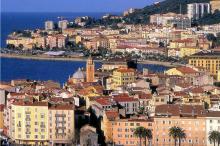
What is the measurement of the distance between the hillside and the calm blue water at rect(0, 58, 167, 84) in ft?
40.5

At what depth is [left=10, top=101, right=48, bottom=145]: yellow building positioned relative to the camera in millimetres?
13727

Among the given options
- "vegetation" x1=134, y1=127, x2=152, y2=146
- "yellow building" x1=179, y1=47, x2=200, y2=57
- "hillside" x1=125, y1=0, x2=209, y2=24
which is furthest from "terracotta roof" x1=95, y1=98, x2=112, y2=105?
"hillside" x1=125, y1=0, x2=209, y2=24

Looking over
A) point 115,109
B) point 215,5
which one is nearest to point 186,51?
point 215,5

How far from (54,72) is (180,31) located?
10478 mm

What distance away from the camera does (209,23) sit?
40562mm

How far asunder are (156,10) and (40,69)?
774 inches

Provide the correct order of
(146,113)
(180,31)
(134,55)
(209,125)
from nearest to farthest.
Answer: (209,125) → (146,113) → (134,55) → (180,31)

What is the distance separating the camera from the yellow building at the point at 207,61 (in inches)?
969

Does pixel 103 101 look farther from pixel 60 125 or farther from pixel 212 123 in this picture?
pixel 212 123

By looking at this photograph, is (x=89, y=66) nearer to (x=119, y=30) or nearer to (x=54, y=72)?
(x=54, y=72)

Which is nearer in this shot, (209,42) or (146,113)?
(146,113)

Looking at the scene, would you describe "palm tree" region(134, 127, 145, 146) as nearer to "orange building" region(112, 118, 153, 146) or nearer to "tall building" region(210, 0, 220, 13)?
"orange building" region(112, 118, 153, 146)

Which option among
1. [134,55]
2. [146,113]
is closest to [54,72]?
[134,55]

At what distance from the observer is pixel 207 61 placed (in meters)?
25.0
